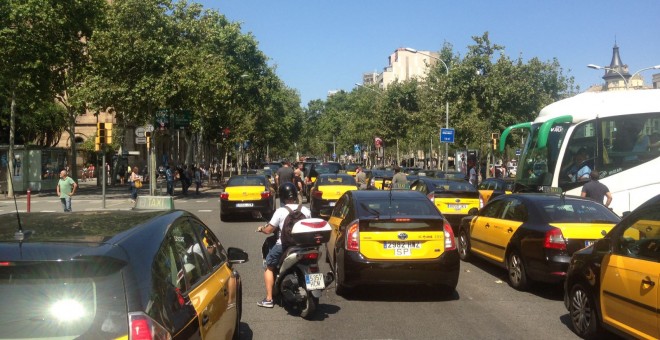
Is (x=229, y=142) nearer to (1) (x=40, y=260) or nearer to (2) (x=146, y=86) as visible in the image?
(2) (x=146, y=86)

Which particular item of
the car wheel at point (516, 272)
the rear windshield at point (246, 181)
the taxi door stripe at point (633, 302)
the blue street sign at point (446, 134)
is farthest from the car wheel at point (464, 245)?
the blue street sign at point (446, 134)

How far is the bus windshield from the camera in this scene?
15172 millimetres

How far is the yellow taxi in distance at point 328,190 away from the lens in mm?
20516

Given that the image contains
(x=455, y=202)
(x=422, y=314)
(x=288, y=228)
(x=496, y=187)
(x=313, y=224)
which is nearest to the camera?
(x=313, y=224)

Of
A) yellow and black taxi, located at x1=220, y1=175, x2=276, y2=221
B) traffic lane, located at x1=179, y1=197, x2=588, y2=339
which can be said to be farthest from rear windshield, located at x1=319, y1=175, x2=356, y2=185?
traffic lane, located at x1=179, y1=197, x2=588, y2=339

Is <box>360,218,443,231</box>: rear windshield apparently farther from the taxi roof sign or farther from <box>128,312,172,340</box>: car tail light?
the taxi roof sign

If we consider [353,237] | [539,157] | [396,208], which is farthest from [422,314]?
[539,157]

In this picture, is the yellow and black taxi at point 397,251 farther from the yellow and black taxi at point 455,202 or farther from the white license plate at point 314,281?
the yellow and black taxi at point 455,202

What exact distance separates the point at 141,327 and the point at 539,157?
46.4ft

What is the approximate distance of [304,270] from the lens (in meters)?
7.55

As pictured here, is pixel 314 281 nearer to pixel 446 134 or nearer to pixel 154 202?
pixel 154 202

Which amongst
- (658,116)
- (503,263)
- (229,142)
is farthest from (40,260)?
(229,142)

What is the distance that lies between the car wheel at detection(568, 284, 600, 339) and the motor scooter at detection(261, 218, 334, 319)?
107 inches

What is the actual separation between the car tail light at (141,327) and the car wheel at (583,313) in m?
4.90
